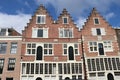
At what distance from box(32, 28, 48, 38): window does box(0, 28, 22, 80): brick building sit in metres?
2.50

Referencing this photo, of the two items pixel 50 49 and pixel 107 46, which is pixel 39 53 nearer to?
pixel 50 49

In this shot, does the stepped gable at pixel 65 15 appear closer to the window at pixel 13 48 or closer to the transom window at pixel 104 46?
the transom window at pixel 104 46

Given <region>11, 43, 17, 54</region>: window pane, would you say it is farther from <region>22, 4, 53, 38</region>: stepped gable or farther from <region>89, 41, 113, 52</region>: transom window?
<region>89, 41, 113, 52</region>: transom window

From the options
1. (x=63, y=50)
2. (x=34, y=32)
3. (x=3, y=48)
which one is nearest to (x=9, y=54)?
(x=3, y=48)

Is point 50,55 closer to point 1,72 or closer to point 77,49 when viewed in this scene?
point 77,49

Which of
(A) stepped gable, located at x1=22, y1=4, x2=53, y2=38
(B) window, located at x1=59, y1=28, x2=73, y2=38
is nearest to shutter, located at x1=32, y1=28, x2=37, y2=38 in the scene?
(A) stepped gable, located at x1=22, y1=4, x2=53, y2=38

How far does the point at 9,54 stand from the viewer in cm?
3384

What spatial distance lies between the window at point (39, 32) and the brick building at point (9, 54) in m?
2.50

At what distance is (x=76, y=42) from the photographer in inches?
1380

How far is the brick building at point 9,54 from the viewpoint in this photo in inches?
1271

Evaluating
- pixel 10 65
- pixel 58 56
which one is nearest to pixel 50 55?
pixel 58 56

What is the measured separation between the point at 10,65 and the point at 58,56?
25.8ft

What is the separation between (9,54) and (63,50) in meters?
8.93

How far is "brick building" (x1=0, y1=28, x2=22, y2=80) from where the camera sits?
3228cm
